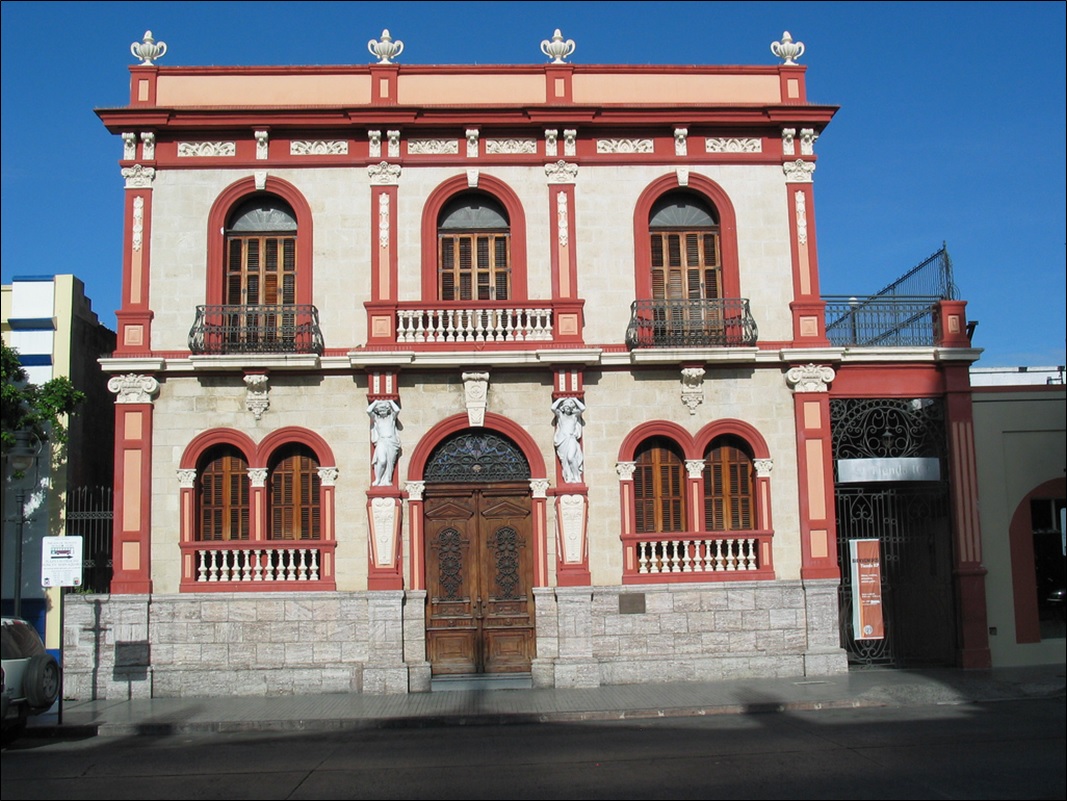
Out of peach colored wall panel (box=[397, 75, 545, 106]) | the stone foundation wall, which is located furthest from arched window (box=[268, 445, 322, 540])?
peach colored wall panel (box=[397, 75, 545, 106])

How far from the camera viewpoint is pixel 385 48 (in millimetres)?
19609

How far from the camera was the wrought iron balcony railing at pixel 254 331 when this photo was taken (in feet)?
60.8

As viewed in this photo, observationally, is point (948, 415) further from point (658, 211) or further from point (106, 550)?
point (106, 550)

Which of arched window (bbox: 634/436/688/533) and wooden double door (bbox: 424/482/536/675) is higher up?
arched window (bbox: 634/436/688/533)

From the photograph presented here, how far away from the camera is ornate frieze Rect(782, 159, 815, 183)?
1961 cm

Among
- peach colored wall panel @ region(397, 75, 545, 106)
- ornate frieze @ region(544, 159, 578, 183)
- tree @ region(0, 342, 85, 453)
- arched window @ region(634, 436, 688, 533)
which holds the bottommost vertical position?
arched window @ region(634, 436, 688, 533)

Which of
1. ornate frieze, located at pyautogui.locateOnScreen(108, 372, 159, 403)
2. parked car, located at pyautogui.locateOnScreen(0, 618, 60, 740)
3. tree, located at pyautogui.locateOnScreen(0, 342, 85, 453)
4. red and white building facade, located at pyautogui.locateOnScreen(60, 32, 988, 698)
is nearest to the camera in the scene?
parked car, located at pyautogui.locateOnScreen(0, 618, 60, 740)

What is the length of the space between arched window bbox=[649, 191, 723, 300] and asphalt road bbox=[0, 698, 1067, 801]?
7814 millimetres

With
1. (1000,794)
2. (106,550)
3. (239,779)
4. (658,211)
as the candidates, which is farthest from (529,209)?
(1000,794)

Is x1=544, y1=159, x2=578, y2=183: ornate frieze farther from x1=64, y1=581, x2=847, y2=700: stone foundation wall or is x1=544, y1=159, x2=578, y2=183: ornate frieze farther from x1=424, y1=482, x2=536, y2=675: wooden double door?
x1=64, y1=581, x2=847, y2=700: stone foundation wall

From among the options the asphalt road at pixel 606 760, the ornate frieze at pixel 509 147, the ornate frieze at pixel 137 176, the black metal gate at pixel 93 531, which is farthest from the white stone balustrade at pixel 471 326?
the asphalt road at pixel 606 760

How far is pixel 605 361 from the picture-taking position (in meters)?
18.7

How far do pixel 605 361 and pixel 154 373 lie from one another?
25.8 feet

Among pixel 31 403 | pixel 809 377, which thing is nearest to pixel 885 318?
pixel 809 377
